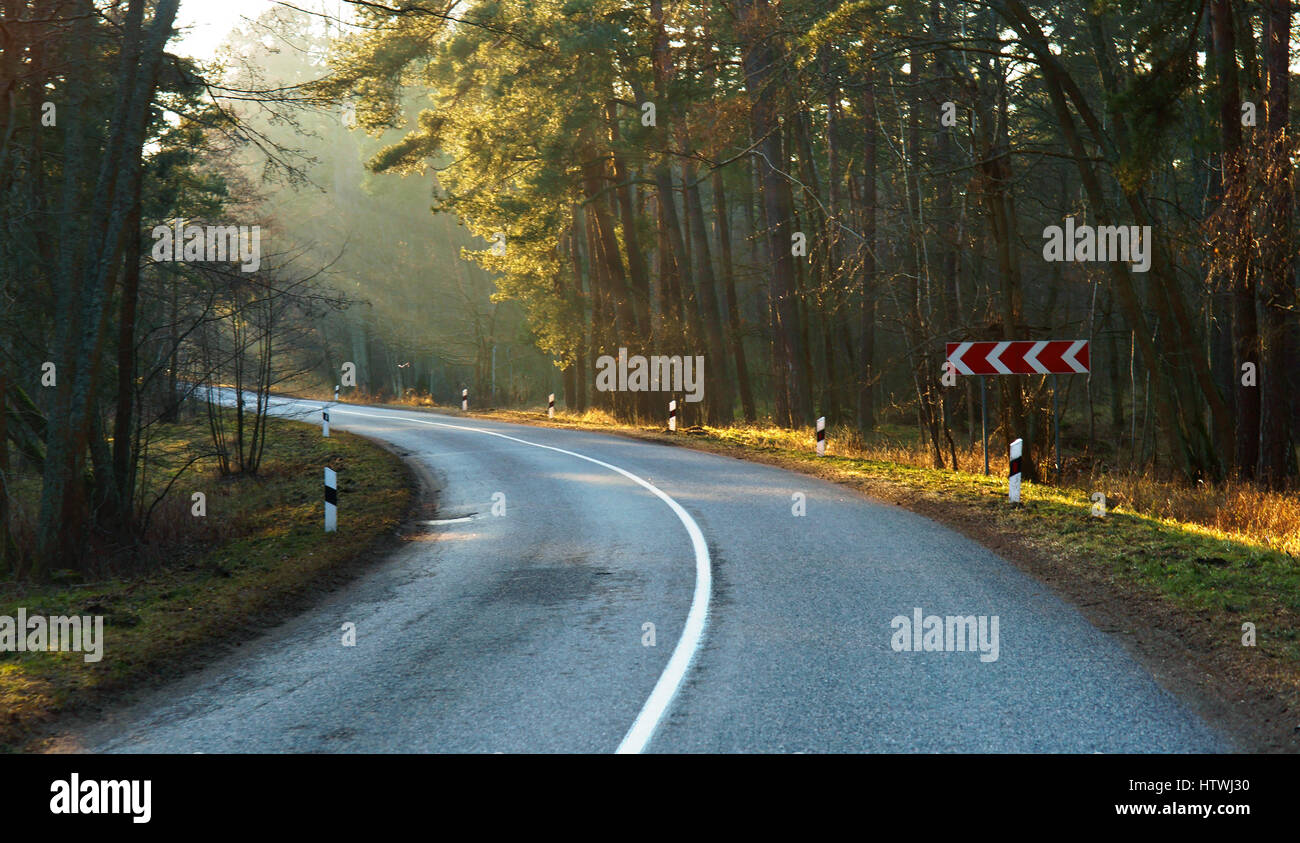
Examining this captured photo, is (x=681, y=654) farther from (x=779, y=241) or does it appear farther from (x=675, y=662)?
(x=779, y=241)

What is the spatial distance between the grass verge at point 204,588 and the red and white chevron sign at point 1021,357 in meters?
8.75

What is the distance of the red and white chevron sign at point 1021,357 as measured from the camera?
Result: 14.4m

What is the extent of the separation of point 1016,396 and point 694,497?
6093 mm

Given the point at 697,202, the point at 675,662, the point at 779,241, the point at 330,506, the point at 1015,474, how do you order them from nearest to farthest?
the point at 675,662 → the point at 1015,474 → the point at 330,506 → the point at 779,241 → the point at 697,202

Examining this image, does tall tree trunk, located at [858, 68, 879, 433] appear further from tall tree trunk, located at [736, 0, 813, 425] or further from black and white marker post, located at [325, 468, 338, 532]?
black and white marker post, located at [325, 468, 338, 532]

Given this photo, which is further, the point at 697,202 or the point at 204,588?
the point at 697,202

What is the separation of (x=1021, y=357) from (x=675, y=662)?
1011 centimetres

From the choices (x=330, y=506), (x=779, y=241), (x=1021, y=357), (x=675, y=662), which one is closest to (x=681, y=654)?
(x=675, y=662)

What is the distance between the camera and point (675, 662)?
6.66 meters

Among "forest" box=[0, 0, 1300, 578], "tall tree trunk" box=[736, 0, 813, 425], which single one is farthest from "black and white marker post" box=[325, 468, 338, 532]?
"tall tree trunk" box=[736, 0, 813, 425]

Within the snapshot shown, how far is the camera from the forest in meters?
12.8

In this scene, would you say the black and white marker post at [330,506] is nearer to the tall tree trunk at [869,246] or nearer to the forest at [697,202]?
the forest at [697,202]

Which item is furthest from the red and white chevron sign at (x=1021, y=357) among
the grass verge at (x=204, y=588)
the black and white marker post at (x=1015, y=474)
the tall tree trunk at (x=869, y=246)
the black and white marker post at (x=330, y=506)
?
the black and white marker post at (x=330, y=506)
